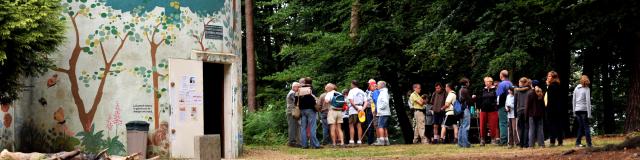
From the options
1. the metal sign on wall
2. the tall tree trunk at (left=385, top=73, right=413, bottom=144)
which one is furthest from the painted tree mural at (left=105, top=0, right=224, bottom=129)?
the tall tree trunk at (left=385, top=73, right=413, bottom=144)

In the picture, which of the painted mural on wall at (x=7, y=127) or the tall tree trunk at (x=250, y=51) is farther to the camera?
the tall tree trunk at (x=250, y=51)

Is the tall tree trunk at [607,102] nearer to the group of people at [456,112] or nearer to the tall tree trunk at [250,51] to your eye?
the group of people at [456,112]

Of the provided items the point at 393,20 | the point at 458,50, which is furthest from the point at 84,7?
the point at 393,20

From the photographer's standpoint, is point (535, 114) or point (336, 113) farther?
point (336, 113)

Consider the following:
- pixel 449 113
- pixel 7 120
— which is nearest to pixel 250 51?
pixel 449 113

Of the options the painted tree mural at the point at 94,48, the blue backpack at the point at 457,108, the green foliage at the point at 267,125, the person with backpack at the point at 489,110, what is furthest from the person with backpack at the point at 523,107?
the green foliage at the point at 267,125

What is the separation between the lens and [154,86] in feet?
54.5

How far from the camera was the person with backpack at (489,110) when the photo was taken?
19047mm

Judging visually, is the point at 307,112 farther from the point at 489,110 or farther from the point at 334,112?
the point at 489,110

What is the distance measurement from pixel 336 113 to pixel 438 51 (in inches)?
163

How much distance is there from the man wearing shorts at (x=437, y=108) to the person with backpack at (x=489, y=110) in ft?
4.93

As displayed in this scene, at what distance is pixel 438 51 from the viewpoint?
2420 cm

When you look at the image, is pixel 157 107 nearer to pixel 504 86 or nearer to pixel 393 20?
pixel 504 86

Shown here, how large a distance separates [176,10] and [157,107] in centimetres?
179
